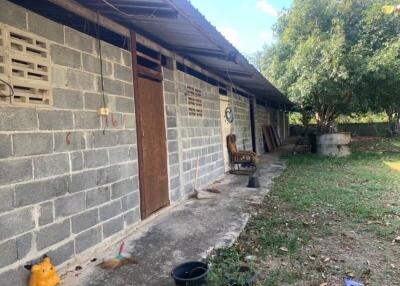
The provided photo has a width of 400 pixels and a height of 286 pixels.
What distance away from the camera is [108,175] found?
390cm

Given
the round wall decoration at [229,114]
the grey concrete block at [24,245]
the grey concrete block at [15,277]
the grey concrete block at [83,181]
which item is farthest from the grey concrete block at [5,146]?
the round wall decoration at [229,114]

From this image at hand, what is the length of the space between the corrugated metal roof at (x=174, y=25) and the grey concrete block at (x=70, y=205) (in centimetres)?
188

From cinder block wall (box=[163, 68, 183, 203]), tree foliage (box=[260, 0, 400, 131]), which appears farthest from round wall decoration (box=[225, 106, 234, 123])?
cinder block wall (box=[163, 68, 183, 203])

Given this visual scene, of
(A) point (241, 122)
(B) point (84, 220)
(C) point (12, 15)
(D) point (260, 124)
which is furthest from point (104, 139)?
(D) point (260, 124)

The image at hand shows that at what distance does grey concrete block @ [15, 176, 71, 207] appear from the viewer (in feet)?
8.89

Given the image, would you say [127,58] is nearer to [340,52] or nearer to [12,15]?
[12,15]

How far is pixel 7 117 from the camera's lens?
262cm

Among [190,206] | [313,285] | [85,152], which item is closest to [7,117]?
[85,152]

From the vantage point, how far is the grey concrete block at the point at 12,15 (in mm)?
2605

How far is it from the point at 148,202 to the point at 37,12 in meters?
2.77

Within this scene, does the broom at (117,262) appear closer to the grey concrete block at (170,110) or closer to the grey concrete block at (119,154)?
the grey concrete block at (119,154)

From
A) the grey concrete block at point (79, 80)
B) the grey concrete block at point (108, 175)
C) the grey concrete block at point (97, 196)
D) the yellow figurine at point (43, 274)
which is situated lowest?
the yellow figurine at point (43, 274)

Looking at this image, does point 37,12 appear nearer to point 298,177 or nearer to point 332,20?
point 298,177

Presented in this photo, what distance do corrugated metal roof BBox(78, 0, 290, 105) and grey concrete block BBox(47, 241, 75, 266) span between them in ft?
7.59
